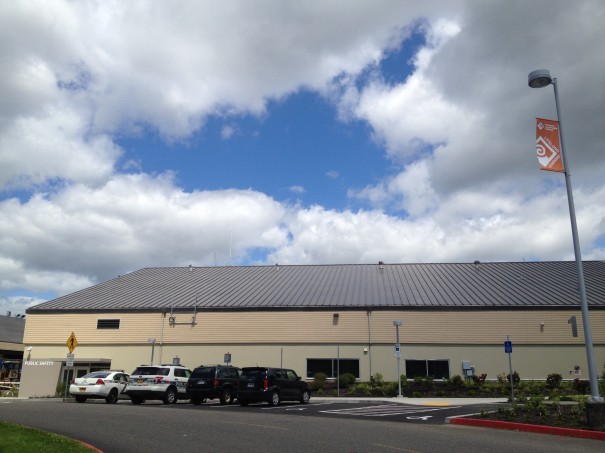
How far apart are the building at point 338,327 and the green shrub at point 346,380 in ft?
4.02

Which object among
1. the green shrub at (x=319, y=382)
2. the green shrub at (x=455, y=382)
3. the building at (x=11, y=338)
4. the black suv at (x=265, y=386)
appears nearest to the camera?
the black suv at (x=265, y=386)

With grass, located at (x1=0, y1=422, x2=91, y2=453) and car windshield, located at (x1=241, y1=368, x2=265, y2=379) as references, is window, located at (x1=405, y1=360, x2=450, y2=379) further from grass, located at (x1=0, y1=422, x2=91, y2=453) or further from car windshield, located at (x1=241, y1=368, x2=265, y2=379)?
grass, located at (x1=0, y1=422, x2=91, y2=453)

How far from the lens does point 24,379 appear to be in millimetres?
32906

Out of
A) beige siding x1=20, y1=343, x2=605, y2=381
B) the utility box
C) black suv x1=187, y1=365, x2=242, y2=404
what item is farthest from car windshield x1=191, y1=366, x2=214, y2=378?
the utility box

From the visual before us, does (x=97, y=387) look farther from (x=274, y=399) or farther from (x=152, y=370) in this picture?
(x=274, y=399)

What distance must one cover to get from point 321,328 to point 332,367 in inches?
102

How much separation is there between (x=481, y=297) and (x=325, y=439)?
28118 mm

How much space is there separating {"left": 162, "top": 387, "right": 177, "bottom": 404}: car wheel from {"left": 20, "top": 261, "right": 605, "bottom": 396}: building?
11.4m

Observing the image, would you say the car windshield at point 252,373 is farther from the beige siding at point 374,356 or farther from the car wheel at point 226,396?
the beige siding at point 374,356

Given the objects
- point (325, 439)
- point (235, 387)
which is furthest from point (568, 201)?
point (235, 387)

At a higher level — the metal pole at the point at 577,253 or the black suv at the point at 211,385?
the metal pole at the point at 577,253

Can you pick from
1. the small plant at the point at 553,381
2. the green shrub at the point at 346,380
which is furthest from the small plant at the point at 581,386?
the green shrub at the point at 346,380

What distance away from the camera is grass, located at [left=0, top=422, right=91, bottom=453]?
10.1m

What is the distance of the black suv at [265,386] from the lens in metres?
22.8
